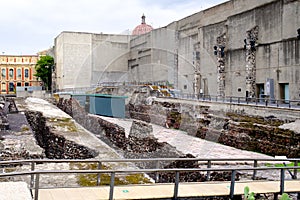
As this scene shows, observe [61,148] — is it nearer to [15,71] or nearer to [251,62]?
[251,62]

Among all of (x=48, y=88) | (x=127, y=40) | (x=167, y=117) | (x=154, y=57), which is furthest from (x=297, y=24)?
(x=48, y=88)

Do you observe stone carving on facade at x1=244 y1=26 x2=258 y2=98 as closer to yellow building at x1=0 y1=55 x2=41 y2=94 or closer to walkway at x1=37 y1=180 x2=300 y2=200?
walkway at x1=37 y1=180 x2=300 y2=200

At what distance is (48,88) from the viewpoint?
67000mm

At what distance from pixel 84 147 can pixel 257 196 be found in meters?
9.67

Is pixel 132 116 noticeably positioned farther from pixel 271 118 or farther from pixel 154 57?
pixel 271 118

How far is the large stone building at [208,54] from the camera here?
2525 centimetres

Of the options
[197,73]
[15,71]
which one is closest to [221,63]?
[197,73]

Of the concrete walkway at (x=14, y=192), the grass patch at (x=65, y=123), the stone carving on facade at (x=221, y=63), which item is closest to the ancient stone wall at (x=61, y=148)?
the grass patch at (x=65, y=123)

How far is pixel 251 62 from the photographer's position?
2859 cm

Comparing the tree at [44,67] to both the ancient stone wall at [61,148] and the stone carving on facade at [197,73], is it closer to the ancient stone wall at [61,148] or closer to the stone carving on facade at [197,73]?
the stone carving on facade at [197,73]

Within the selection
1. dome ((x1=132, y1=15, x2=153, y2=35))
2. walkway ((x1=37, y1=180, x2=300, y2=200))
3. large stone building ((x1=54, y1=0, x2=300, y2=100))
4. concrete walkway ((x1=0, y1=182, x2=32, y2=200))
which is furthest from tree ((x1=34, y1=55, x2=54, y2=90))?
concrete walkway ((x1=0, y1=182, x2=32, y2=200))

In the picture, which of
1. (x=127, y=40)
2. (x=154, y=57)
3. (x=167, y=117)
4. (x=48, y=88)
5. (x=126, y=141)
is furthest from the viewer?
(x=48, y=88)

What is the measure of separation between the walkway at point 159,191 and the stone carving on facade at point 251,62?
22443 mm

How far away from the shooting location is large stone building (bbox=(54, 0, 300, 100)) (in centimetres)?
2525
